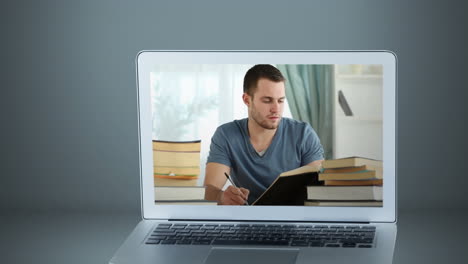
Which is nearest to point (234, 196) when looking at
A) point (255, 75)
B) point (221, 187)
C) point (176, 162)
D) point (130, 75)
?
point (221, 187)

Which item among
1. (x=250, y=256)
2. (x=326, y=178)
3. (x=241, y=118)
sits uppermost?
(x=241, y=118)

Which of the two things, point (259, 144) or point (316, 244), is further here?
point (259, 144)

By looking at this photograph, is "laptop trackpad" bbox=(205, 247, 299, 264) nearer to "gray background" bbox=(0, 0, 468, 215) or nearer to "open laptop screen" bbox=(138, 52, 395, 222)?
"open laptop screen" bbox=(138, 52, 395, 222)

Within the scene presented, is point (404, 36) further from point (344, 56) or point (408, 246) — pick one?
point (408, 246)

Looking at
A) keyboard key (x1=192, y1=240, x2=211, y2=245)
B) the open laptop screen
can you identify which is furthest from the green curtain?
keyboard key (x1=192, y1=240, x2=211, y2=245)

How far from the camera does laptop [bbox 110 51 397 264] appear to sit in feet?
4.54

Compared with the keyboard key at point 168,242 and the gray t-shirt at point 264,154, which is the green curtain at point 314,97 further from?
the keyboard key at point 168,242

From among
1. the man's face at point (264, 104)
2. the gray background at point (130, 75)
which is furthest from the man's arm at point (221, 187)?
the gray background at point (130, 75)

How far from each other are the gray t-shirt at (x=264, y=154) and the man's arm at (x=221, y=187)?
0.01 meters

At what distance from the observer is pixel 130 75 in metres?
1.71

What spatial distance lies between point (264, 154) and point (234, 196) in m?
0.10

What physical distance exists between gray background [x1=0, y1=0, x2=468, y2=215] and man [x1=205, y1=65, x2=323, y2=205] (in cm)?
26

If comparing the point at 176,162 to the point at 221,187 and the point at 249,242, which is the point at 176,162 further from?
the point at 249,242

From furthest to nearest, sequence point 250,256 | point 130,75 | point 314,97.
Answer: point 130,75
point 314,97
point 250,256
